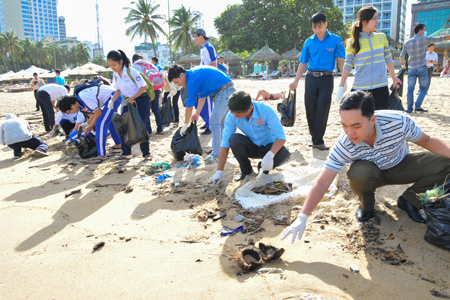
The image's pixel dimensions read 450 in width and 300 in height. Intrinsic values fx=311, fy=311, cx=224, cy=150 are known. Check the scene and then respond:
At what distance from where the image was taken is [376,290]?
64.3 inches

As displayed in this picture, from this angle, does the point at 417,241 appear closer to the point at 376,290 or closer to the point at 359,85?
the point at 376,290

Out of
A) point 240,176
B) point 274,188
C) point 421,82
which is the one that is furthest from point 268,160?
point 421,82

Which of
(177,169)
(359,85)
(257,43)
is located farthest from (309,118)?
(257,43)

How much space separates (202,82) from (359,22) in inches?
71.6

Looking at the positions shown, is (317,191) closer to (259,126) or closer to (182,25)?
(259,126)

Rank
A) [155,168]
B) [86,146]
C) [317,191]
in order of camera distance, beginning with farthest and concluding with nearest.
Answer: [86,146], [155,168], [317,191]

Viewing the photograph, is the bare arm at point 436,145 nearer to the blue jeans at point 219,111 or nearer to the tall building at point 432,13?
the blue jeans at point 219,111

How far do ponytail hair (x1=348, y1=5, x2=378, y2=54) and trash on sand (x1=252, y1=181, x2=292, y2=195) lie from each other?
65.4 inches

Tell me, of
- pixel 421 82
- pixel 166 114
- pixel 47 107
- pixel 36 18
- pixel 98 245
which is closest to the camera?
pixel 98 245

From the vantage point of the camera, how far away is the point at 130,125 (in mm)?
4074

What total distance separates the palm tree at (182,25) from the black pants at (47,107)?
27.1 meters

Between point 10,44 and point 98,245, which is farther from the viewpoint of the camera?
point 10,44

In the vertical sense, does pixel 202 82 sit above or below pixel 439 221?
above

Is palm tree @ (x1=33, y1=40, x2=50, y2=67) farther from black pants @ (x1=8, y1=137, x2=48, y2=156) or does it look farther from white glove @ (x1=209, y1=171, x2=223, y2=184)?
white glove @ (x1=209, y1=171, x2=223, y2=184)
